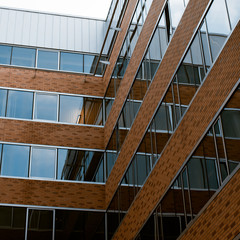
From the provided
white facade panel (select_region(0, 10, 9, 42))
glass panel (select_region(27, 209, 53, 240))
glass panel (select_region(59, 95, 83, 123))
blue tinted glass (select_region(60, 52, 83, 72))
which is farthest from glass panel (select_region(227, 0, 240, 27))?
white facade panel (select_region(0, 10, 9, 42))

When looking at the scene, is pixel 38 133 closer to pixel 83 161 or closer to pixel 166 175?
pixel 83 161

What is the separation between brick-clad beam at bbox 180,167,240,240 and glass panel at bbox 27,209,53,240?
10.4 metres

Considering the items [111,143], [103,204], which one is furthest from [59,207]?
[111,143]

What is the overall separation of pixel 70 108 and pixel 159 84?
949 centimetres

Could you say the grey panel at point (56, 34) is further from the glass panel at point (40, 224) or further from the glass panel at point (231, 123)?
the glass panel at point (231, 123)

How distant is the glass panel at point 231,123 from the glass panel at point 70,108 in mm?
14106

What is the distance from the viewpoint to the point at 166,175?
14.6 metres

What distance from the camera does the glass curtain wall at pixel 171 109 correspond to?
42.4 feet

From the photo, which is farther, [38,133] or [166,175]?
[38,133]

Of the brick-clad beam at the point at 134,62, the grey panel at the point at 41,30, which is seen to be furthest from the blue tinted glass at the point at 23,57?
the brick-clad beam at the point at 134,62

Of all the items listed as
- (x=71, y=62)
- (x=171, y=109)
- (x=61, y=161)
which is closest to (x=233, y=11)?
(x=171, y=109)

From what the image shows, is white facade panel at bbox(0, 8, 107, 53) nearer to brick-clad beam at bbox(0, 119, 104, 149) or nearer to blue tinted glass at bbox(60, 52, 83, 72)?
blue tinted glass at bbox(60, 52, 83, 72)

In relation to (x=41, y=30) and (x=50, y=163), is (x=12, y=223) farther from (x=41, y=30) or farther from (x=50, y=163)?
(x=41, y=30)

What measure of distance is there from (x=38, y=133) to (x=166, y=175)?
34.4ft
